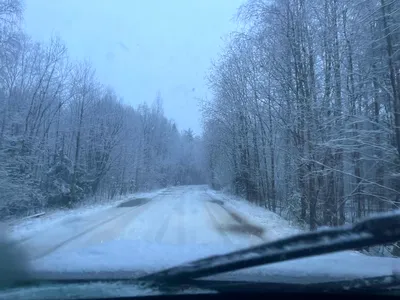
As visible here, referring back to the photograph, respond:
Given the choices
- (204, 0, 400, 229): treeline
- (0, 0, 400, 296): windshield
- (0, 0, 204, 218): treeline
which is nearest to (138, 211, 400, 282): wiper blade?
(0, 0, 400, 296): windshield

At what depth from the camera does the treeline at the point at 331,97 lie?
46.3 feet

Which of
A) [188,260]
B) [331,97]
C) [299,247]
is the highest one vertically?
[331,97]

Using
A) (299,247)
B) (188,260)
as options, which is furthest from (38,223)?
(299,247)

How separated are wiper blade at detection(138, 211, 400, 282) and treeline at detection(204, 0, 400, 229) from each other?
10336 millimetres

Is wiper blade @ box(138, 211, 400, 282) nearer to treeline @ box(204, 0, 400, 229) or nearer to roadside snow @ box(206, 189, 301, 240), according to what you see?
roadside snow @ box(206, 189, 301, 240)

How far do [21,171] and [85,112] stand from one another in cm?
1583

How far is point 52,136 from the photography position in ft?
131

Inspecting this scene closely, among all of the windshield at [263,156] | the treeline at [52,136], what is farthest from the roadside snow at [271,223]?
the treeline at [52,136]

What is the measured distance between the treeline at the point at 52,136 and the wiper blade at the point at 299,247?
22392 millimetres

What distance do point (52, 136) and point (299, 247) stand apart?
38.7 metres

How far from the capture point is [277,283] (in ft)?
12.3

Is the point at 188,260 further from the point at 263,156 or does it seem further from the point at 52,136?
the point at 52,136

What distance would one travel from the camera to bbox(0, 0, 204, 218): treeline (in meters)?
26.3

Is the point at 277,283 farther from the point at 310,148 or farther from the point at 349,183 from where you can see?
the point at 310,148
